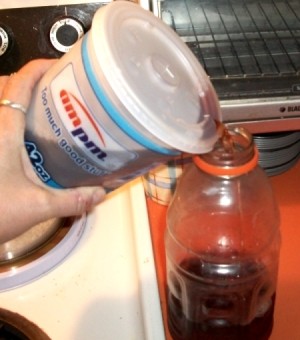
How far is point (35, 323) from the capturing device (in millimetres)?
609

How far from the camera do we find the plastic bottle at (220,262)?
0.61 meters

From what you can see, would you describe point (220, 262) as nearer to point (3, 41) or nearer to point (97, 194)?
point (97, 194)

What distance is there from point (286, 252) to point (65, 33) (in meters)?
0.39

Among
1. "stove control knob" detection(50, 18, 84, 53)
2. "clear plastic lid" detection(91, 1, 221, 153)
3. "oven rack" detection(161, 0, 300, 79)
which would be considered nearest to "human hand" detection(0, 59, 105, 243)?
"clear plastic lid" detection(91, 1, 221, 153)

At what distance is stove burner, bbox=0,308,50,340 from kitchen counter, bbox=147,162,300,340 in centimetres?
15

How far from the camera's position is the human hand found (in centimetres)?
47

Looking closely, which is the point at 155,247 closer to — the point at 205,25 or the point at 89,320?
the point at 89,320

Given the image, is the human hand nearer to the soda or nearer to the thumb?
the thumb

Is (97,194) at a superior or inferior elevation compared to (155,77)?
inferior

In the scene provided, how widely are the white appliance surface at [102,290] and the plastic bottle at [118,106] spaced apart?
0.17 m

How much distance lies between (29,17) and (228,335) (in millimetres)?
449

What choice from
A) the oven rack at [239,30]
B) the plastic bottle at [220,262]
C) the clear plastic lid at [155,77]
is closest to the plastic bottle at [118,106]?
the clear plastic lid at [155,77]

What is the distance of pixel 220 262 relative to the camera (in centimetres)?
63

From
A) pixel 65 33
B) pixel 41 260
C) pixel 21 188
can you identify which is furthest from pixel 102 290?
pixel 65 33
